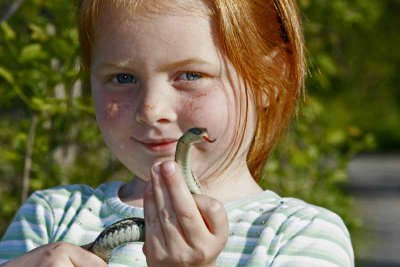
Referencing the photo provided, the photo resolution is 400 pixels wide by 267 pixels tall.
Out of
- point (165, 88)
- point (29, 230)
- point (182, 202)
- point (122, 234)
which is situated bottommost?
point (29, 230)

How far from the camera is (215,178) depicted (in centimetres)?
240

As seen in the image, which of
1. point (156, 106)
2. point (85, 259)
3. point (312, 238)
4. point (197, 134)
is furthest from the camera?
point (312, 238)

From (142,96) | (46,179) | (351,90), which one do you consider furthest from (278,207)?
(351,90)

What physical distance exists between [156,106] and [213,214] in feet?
1.54

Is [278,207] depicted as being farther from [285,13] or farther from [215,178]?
[285,13]

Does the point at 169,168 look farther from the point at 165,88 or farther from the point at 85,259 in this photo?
the point at 165,88

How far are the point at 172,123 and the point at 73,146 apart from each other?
2.75m

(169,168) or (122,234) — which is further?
(122,234)

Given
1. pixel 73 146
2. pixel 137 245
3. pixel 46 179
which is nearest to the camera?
pixel 137 245

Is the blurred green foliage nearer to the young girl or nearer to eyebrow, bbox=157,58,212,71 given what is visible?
the young girl

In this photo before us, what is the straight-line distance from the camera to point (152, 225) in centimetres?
183

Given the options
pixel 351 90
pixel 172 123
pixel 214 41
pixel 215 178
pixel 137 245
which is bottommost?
pixel 351 90

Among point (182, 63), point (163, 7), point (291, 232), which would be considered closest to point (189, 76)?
point (182, 63)

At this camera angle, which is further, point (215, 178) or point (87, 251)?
point (215, 178)
